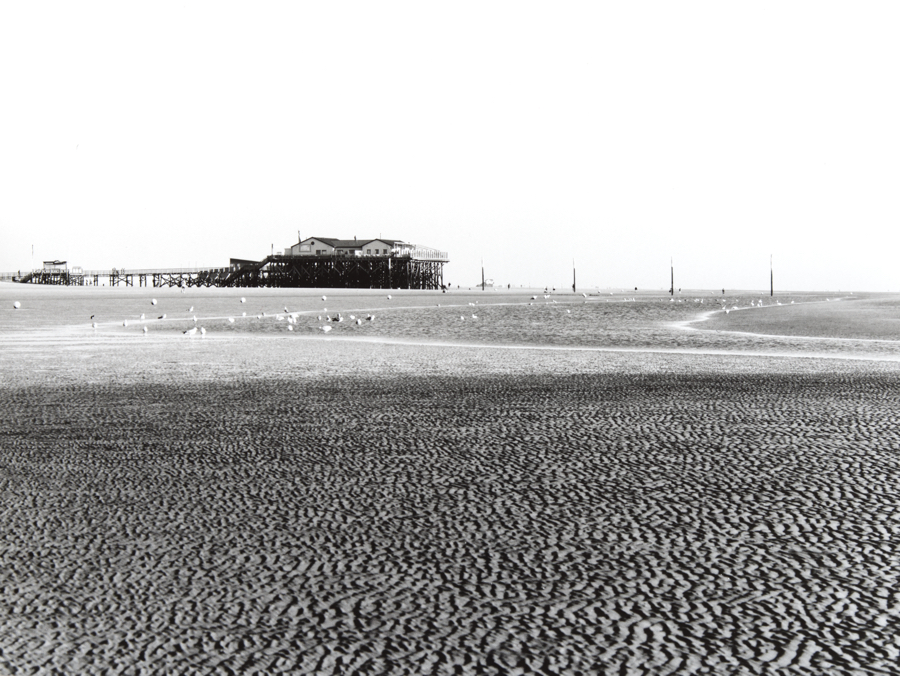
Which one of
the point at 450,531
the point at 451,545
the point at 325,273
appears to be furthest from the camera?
the point at 325,273

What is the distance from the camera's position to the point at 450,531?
343 cm

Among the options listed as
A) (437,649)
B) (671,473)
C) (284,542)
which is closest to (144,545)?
(284,542)

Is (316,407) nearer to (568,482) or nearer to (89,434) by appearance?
(89,434)

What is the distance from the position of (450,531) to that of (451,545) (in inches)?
7.5

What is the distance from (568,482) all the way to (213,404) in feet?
12.9

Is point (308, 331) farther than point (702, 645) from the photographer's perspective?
Yes

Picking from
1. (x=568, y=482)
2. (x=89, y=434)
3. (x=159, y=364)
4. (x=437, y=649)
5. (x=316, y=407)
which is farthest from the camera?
(x=159, y=364)

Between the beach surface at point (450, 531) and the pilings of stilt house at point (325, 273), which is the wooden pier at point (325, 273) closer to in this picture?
the pilings of stilt house at point (325, 273)

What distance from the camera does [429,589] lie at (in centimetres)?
277

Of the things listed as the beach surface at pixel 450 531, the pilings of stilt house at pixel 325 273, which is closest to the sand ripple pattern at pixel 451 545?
the beach surface at pixel 450 531

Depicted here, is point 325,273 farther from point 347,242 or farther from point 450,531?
point 450,531

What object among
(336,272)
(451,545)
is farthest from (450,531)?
(336,272)

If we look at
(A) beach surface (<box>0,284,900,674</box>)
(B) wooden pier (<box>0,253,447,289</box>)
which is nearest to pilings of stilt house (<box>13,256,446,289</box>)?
(B) wooden pier (<box>0,253,447,289</box>)

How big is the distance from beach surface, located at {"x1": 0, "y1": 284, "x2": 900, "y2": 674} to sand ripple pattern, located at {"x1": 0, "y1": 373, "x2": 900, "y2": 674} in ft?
Result: 0.04
